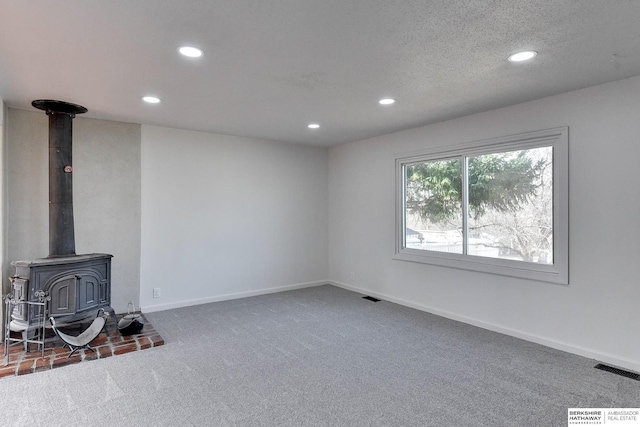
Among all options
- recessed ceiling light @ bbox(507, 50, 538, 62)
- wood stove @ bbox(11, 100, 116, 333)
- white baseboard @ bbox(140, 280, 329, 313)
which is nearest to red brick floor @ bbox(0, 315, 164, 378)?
wood stove @ bbox(11, 100, 116, 333)

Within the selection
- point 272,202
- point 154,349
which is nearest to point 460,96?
point 272,202

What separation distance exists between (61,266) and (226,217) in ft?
7.07

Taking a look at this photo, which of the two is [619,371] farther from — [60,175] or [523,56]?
[60,175]

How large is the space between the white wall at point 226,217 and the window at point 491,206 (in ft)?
5.58

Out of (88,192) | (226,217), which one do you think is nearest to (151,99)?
(88,192)

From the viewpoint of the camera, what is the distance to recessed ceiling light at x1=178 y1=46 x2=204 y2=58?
237 cm

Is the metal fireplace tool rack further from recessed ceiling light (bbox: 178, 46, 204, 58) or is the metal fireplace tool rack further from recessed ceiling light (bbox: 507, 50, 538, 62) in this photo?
recessed ceiling light (bbox: 507, 50, 538, 62)

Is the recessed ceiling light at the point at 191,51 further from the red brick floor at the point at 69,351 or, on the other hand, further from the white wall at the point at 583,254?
the white wall at the point at 583,254

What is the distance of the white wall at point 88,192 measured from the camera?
3.80m

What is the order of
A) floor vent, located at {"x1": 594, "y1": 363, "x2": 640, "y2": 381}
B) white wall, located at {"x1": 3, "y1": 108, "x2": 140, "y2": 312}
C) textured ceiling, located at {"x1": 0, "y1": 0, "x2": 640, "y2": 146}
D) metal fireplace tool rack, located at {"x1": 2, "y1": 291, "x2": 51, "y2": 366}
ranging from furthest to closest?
white wall, located at {"x1": 3, "y1": 108, "x2": 140, "y2": 312} < metal fireplace tool rack, located at {"x1": 2, "y1": 291, "x2": 51, "y2": 366} < floor vent, located at {"x1": 594, "y1": 363, "x2": 640, "y2": 381} < textured ceiling, located at {"x1": 0, "y1": 0, "x2": 640, "y2": 146}

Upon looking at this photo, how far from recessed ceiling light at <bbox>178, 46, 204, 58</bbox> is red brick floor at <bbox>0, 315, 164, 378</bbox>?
8.69 ft

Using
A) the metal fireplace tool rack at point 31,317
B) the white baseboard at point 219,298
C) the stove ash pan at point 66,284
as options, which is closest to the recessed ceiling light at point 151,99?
the stove ash pan at point 66,284

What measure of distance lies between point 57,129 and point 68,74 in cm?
111

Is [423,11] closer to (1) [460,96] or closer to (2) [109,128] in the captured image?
(1) [460,96]
